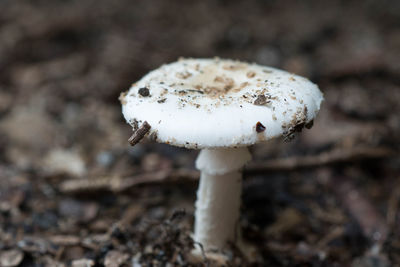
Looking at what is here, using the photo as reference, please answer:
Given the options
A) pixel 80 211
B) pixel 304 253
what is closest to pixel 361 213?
pixel 304 253

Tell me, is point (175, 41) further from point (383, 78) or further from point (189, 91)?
point (189, 91)

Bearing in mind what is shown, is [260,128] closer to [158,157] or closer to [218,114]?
[218,114]

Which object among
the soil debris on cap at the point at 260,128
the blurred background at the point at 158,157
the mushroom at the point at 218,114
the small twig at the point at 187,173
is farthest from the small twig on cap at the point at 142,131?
the small twig at the point at 187,173

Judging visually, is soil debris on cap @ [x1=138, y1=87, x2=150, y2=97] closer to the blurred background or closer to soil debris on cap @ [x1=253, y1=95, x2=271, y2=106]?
soil debris on cap @ [x1=253, y1=95, x2=271, y2=106]

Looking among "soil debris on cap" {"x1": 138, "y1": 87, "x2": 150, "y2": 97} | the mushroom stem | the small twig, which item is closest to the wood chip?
the small twig

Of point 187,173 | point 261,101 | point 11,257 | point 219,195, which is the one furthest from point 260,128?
point 11,257

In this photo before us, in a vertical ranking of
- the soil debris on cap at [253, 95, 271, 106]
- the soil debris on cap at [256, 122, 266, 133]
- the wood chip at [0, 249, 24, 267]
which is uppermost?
the soil debris on cap at [253, 95, 271, 106]

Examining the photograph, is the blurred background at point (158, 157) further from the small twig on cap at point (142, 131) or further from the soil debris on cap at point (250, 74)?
the soil debris on cap at point (250, 74)

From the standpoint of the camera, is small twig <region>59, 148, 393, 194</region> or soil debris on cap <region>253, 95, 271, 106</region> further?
small twig <region>59, 148, 393, 194</region>
